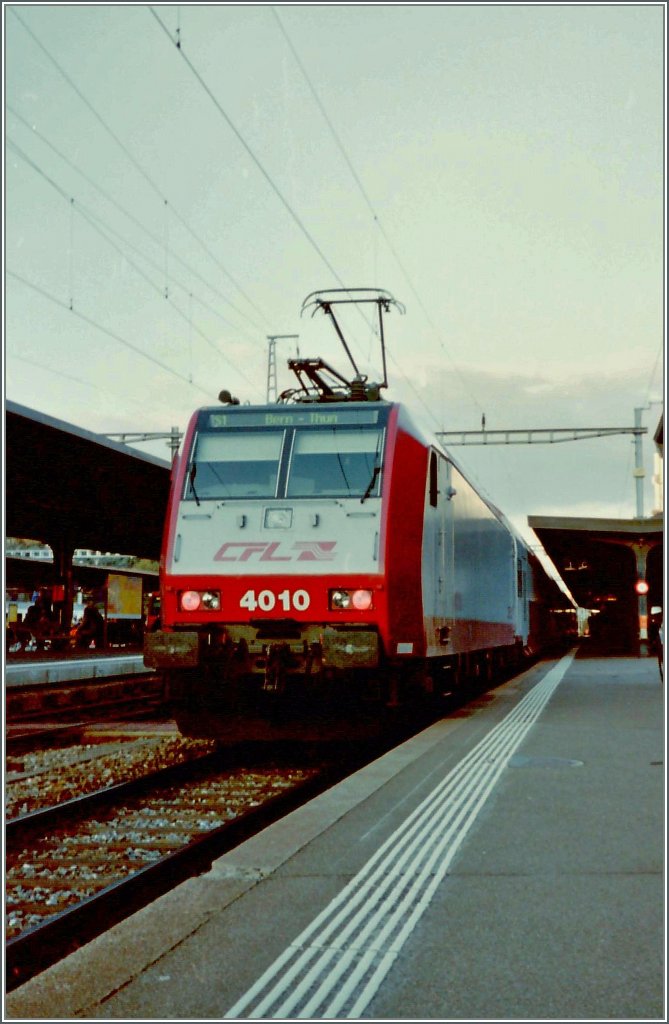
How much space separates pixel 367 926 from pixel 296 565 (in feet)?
19.7

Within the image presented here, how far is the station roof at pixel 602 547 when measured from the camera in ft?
108

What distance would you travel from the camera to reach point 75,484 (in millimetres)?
23062

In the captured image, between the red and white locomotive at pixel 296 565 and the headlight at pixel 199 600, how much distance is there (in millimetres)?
13

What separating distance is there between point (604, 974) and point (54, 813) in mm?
5455

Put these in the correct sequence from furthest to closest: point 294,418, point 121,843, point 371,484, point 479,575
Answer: point 479,575
point 294,418
point 371,484
point 121,843

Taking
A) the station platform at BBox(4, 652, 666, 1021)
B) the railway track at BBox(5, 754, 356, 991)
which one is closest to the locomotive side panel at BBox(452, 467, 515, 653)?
the railway track at BBox(5, 754, 356, 991)

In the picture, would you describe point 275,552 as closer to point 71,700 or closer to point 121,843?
point 121,843

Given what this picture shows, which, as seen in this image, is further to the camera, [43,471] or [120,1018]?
[43,471]

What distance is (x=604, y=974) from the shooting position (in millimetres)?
3869

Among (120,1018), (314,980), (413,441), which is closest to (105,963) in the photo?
(120,1018)

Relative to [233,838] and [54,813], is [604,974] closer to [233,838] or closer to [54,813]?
[233,838]

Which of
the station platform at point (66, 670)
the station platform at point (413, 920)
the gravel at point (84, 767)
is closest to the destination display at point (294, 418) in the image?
the gravel at point (84, 767)

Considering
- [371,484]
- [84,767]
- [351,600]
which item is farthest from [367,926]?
[84,767]

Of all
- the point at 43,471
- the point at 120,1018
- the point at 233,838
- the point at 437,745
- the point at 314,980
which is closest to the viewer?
the point at 120,1018
